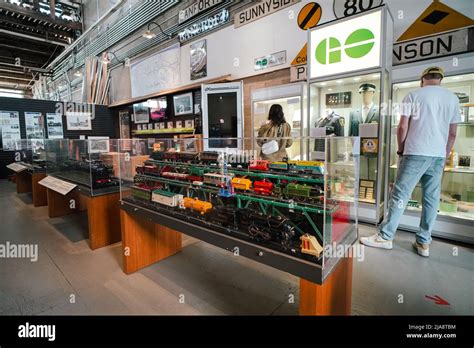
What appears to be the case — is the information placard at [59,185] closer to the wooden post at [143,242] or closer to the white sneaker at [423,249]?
the wooden post at [143,242]

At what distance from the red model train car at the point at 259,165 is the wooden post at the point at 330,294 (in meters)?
0.70

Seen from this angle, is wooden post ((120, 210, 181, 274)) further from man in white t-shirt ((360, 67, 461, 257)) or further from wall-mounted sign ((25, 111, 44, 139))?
wall-mounted sign ((25, 111, 44, 139))

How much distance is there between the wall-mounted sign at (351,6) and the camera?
10.6 ft

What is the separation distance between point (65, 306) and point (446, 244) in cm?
354

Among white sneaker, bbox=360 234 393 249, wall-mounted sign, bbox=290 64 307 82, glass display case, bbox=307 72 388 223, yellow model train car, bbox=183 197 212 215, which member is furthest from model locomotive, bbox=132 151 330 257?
wall-mounted sign, bbox=290 64 307 82

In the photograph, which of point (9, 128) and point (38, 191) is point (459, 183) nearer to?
point (38, 191)

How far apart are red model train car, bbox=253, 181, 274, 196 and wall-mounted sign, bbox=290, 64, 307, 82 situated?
9.39 feet

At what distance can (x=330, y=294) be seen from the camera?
1266mm

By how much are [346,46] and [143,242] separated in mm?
3196

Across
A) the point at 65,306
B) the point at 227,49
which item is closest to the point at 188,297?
the point at 65,306

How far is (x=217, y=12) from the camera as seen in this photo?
4.93 m

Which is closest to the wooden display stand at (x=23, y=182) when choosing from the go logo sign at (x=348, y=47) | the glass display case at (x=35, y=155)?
the glass display case at (x=35, y=155)

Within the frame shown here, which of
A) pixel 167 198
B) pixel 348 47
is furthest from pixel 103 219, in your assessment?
pixel 348 47
